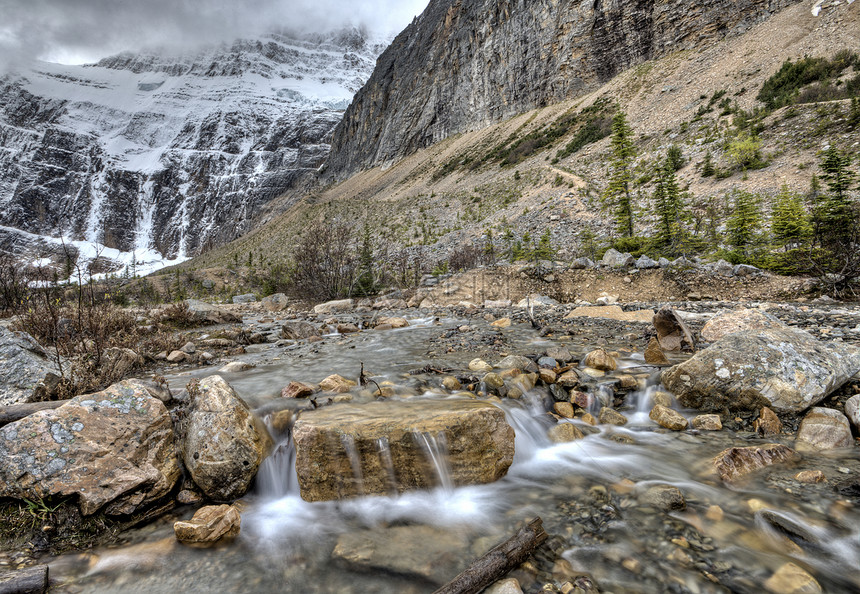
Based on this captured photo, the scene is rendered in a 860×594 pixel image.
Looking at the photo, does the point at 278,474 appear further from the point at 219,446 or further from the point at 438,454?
the point at 438,454

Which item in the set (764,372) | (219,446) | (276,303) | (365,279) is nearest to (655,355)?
(764,372)

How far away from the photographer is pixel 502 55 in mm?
53438

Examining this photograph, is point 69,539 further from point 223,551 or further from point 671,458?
point 671,458

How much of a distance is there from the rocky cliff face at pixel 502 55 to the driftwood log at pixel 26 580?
47.7m

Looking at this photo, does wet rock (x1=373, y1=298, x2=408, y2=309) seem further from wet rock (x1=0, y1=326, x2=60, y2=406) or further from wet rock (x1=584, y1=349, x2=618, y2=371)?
wet rock (x1=0, y1=326, x2=60, y2=406)

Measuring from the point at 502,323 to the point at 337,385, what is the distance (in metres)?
4.75

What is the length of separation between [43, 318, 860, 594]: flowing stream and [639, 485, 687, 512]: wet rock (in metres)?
0.04

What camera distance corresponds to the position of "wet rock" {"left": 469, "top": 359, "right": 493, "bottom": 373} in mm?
4987

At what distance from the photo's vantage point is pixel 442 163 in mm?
52281

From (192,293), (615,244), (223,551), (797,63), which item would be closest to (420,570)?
(223,551)

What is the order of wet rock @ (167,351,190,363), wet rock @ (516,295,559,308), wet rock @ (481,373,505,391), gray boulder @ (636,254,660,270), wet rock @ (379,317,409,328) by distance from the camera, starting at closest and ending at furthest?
1. wet rock @ (481,373,505,391)
2. wet rock @ (167,351,190,363)
3. wet rock @ (379,317,409,328)
4. wet rock @ (516,295,559,308)
5. gray boulder @ (636,254,660,270)

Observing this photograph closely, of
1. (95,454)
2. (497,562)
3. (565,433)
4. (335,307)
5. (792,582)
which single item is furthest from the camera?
(335,307)

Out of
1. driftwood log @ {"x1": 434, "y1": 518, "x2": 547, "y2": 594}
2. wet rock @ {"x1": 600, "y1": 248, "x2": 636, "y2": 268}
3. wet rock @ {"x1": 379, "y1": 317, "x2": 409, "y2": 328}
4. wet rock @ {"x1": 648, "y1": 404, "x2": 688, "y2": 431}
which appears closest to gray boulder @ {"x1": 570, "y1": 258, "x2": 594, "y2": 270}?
wet rock @ {"x1": 600, "y1": 248, "x2": 636, "y2": 268}

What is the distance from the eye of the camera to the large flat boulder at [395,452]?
9.34ft
